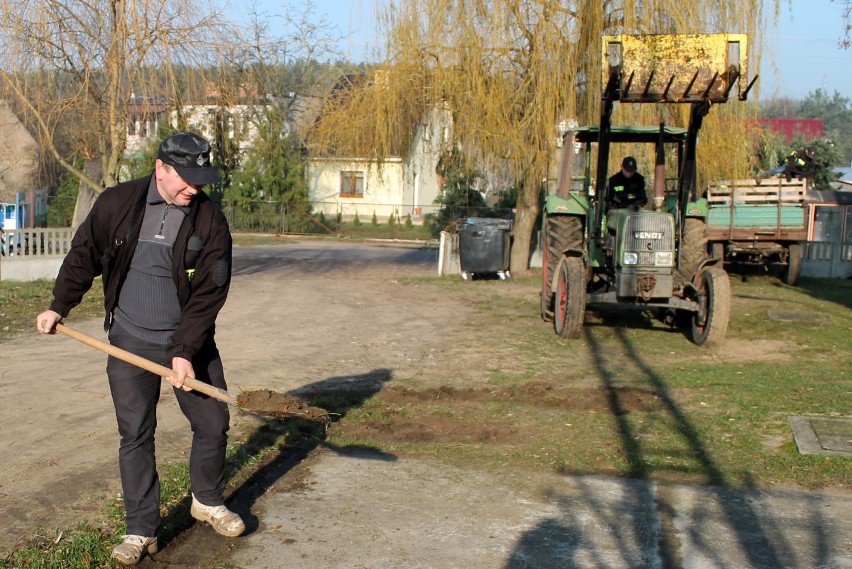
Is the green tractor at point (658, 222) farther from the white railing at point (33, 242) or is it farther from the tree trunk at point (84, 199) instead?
the tree trunk at point (84, 199)

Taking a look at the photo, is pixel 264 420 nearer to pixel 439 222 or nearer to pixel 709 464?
pixel 709 464

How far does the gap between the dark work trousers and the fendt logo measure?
7019 millimetres

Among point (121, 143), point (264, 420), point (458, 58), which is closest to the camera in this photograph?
point (264, 420)

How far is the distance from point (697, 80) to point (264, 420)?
6393 millimetres

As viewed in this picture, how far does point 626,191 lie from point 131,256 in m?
8.51

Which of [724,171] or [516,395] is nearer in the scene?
[516,395]

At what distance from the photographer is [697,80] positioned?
1070 centimetres

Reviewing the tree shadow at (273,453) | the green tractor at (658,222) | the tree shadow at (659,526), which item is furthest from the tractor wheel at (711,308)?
the tree shadow at (659,526)

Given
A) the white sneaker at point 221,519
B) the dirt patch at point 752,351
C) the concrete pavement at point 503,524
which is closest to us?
the concrete pavement at point 503,524

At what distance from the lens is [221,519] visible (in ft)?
15.7

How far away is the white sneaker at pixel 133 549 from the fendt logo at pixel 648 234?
762cm

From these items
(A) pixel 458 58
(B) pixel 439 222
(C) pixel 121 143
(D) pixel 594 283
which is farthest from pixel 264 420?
(B) pixel 439 222

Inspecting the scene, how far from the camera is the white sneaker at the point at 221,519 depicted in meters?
4.78

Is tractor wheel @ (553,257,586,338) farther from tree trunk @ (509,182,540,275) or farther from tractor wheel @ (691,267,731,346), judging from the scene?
tree trunk @ (509,182,540,275)
